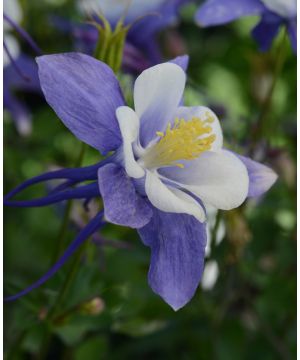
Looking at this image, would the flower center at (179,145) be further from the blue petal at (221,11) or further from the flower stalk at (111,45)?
the blue petal at (221,11)

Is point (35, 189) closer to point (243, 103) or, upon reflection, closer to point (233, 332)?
point (233, 332)

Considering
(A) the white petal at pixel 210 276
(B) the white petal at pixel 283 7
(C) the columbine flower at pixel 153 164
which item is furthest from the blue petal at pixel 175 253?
(A) the white petal at pixel 210 276

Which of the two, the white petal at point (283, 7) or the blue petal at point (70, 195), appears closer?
the blue petal at point (70, 195)

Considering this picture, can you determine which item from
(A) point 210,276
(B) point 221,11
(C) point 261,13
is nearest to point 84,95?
(B) point 221,11

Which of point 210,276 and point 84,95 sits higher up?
point 84,95

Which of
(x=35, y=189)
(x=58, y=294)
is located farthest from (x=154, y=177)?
(x=35, y=189)

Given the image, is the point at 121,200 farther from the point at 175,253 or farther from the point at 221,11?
the point at 221,11

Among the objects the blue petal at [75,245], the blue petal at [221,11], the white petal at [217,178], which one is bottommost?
the blue petal at [75,245]
